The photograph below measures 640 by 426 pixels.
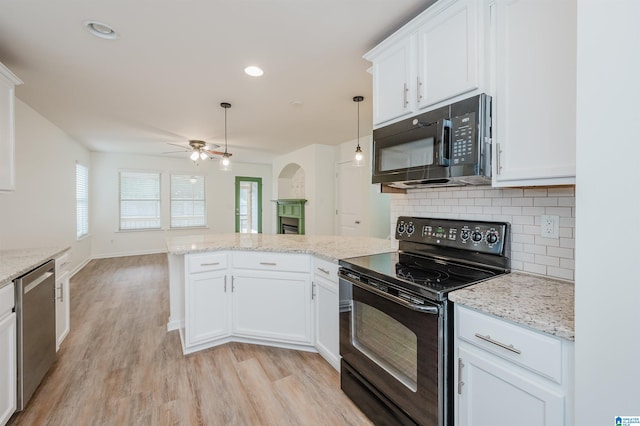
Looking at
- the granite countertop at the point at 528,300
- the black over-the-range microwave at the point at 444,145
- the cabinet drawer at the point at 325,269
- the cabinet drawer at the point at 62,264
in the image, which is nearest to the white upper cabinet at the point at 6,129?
the cabinet drawer at the point at 62,264

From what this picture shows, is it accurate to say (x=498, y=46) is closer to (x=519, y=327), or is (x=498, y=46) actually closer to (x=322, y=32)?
(x=322, y=32)

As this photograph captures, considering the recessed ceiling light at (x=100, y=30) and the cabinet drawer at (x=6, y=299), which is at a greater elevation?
the recessed ceiling light at (x=100, y=30)

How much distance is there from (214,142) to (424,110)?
15.3 feet

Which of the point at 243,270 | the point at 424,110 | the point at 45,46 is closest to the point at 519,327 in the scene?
the point at 424,110

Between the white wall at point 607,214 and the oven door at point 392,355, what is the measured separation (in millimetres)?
481

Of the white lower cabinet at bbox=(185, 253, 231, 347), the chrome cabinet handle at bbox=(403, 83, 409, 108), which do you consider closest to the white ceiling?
the chrome cabinet handle at bbox=(403, 83, 409, 108)

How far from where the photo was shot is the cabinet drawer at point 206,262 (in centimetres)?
234

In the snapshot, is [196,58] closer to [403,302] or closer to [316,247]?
[316,247]

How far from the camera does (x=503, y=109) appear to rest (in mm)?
1393

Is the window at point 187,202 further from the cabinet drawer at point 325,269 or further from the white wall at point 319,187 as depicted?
the cabinet drawer at point 325,269

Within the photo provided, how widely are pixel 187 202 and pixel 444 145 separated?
23.3ft

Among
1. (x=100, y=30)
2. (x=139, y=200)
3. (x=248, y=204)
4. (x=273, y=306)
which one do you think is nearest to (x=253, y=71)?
(x=100, y=30)

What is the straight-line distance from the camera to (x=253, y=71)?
2588 millimetres

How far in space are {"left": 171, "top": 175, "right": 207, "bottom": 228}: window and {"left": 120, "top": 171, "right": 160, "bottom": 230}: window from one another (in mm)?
369
